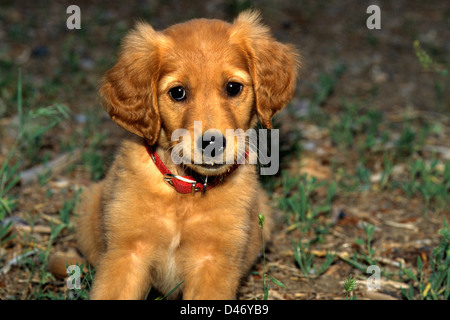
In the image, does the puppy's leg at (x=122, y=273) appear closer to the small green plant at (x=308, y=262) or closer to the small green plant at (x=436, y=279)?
the small green plant at (x=308, y=262)

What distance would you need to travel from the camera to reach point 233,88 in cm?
298

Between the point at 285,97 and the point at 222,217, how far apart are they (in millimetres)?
781

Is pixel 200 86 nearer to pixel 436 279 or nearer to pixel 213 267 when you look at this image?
pixel 213 267

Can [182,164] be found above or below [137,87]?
below

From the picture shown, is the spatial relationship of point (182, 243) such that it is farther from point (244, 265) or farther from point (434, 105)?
point (434, 105)

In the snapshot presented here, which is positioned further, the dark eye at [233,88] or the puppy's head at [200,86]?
the dark eye at [233,88]

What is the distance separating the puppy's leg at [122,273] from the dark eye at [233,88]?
85 centimetres

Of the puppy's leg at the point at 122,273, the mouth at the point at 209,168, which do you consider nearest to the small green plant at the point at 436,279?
the mouth at the point at 209,168

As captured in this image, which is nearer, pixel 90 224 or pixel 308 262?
pixel 90 224

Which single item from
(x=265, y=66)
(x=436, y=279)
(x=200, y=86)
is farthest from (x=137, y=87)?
(x=436, y=279)

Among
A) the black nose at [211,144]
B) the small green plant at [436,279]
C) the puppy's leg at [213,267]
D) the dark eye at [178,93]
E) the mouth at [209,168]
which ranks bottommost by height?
the small green plant at [436,279]

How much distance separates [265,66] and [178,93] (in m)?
0.53

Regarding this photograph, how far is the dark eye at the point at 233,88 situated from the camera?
2.95 metres

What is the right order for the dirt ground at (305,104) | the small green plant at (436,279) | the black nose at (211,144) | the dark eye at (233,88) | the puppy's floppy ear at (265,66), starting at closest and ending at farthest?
1. the black nose at (211,144)
2. the dark eye at (233,88)
3. the puppy's floppy ear at (265,66)
4. the small green plant at (436,279)
5. the dirt ground at (305,104)
